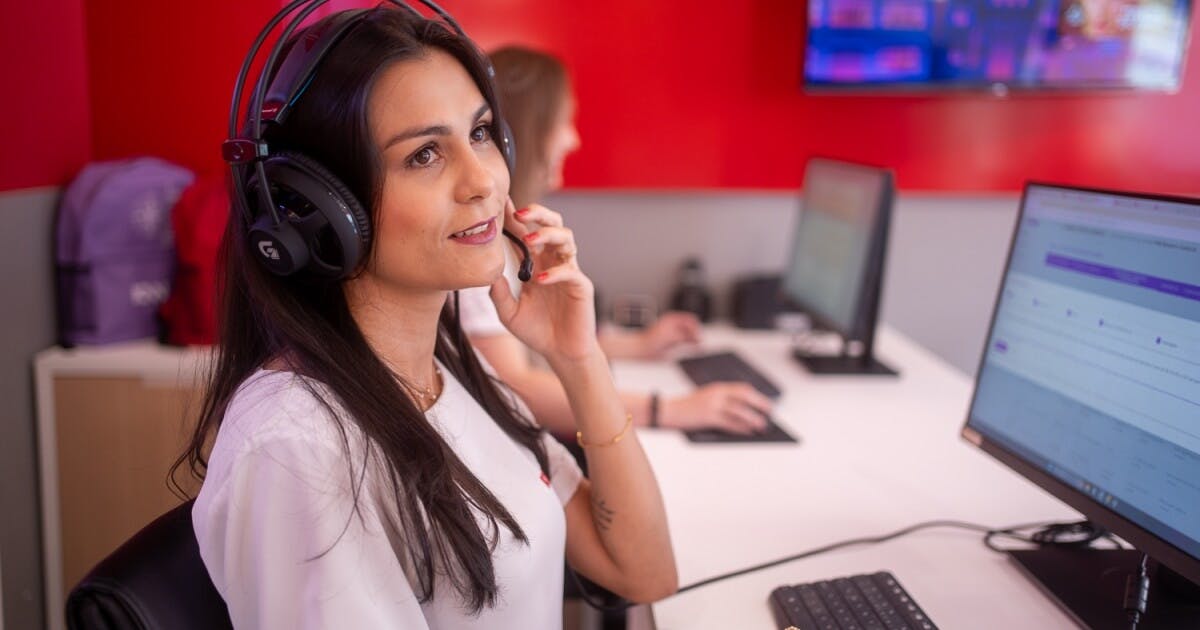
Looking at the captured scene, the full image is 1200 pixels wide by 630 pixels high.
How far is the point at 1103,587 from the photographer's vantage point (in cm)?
116

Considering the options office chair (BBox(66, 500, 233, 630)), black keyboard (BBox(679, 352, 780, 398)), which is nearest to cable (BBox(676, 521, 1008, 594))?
office chair (BBox(66, 500, 233, 630))

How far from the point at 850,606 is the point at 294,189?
745 millimetres

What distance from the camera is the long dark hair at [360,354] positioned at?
0.95m

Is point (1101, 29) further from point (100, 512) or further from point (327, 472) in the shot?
point (100, 512)

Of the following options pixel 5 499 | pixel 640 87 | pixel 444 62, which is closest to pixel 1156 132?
pixel 640 87

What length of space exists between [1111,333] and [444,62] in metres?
0.80

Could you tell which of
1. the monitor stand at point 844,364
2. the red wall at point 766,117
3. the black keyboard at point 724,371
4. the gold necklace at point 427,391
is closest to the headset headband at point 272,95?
the gold necklace at point 427,391

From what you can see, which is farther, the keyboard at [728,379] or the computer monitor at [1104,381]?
the keyboard at [728,379]

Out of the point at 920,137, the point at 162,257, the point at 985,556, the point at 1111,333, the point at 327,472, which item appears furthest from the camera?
the point at 920,137

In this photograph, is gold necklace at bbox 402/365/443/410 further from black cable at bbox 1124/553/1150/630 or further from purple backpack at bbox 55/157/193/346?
purple backpack at bbox 55/157/193/346

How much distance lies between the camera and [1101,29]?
9.30ft

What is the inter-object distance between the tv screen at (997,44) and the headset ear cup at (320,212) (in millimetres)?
2161

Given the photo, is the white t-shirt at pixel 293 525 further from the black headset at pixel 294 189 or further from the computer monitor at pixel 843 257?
the computer monitor at pixel 843 257

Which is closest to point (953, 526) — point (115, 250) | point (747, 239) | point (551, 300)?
point (551, 300)
